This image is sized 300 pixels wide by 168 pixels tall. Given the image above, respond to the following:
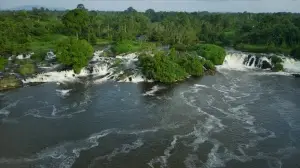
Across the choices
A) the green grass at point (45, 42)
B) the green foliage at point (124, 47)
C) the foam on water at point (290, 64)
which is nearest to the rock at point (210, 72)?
the foam on water at point (290, 64)

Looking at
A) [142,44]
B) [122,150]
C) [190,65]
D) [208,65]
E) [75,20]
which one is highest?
[75,20]

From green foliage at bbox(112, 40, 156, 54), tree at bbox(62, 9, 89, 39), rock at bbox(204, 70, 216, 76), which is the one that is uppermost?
tree at bbox(62, 9, 89, 39)

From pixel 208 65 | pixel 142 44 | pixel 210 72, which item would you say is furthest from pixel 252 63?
pixel 142 44

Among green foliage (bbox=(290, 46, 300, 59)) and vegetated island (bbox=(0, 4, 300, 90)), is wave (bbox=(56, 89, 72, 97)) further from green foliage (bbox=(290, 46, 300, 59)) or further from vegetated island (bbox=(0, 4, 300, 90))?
green foliage (bbox=(290, 46, 300, 59))

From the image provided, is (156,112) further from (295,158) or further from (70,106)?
(295,158)

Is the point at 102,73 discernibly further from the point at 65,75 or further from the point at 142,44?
the point at 142,44

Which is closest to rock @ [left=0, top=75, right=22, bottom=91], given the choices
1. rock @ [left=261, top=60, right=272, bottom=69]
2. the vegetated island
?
the vegetated island

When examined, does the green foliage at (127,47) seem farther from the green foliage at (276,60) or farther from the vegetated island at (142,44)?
the green foliage at (276,60)
